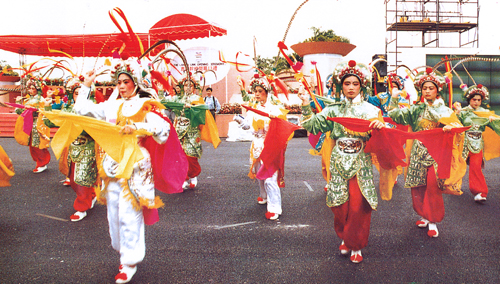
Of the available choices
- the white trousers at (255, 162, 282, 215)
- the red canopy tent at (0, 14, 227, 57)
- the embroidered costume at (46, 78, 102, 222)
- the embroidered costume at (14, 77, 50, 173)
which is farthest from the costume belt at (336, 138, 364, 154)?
the red canopy tent at (0, 14, 227, 57)

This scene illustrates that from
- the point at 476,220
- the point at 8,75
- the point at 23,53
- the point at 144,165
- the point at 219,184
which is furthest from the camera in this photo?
the point at 8,75

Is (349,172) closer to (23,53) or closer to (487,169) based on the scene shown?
(487,169)

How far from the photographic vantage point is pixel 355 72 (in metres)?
3.18

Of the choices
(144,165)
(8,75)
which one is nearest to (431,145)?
(144,165)

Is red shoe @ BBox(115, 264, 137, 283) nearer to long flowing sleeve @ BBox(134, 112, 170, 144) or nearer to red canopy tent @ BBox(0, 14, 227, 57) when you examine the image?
long flowing sleeve @ BBox(134, 112, 170, 144)

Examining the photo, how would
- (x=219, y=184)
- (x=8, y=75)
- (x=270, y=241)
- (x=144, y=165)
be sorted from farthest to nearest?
1. (x=8, y=75)
2. (x=219, y=184)
3. (x=270, y=241)
4. (x=144, y=165)

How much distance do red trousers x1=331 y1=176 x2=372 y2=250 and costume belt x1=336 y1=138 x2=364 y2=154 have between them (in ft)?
0.80

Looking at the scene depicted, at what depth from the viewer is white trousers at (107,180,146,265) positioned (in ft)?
9.30

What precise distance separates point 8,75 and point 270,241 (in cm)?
2067

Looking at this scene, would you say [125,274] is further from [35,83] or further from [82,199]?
[35,83]

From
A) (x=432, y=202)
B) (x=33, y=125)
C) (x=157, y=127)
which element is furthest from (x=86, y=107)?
(x=33, y=125)

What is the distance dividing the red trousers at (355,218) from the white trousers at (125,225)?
179 centimetres

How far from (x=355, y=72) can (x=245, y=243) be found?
6.74 feet

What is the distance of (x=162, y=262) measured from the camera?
129 inches
